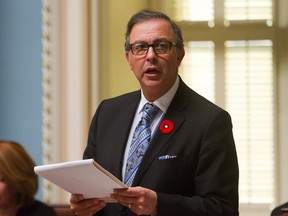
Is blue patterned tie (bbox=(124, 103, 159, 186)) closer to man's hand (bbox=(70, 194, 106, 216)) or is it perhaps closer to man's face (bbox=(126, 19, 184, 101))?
man's face (bbox=(126, 19, 184, 101))

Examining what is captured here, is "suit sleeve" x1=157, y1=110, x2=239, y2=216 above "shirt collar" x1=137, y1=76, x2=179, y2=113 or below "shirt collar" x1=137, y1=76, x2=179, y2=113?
below

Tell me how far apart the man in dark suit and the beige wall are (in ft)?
6.37

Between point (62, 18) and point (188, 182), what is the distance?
223 centimetres

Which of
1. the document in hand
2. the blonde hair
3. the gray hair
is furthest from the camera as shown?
the blonde hair

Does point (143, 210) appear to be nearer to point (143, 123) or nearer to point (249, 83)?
point (143, 123)

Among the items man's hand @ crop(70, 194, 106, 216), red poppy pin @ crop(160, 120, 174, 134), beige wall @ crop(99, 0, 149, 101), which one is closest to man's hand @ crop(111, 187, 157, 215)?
man's hand @ crop(70, 194, 106, 216)

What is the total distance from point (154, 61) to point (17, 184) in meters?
0.85

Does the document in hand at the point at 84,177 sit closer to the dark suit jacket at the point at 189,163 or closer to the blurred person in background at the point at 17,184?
the dark suit jacket at the point at 189,163

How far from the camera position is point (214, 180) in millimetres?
2959

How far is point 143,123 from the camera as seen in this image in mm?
3160

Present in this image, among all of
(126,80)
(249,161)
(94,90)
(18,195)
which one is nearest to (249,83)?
(249,161)

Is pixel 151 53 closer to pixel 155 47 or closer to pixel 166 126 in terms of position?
pixel 155 47

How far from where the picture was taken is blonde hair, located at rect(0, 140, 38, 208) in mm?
3463

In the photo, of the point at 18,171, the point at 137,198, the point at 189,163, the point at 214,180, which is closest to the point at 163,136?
the point at 189,163
